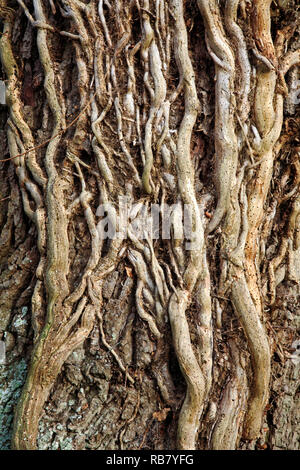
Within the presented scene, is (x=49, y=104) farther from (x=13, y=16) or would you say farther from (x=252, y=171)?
(x=252, y=171)

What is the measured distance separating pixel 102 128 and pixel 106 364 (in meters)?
1.06

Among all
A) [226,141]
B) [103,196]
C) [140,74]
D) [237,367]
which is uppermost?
[140,74]

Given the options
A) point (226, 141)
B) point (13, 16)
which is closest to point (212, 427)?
point (226, 141)

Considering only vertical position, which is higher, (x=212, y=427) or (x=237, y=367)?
(x=237, y=367)

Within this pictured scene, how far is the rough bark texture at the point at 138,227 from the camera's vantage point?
5.89ft

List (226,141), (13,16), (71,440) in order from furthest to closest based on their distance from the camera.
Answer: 1. (13,16)
2. (226,141)
3. (71,440)

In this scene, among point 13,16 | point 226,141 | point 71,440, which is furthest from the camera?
point 13,16

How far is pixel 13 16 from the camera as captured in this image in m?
2.05

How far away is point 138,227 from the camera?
1864mm

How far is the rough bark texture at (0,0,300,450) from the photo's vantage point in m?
1.79

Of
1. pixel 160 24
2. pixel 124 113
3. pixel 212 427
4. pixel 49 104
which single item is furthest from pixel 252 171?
pixel 212 427

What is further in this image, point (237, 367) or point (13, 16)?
point (13, 16)

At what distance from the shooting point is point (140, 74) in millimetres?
1937

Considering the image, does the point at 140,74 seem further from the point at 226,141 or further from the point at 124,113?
the point at 226,141
